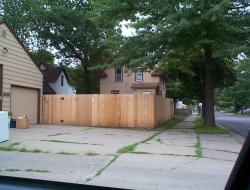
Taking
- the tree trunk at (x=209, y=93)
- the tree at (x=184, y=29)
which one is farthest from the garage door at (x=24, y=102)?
the tree trunk at (x=209, y=93)

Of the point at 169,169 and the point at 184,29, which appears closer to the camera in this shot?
the point at 169,169

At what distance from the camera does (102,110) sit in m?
29.2

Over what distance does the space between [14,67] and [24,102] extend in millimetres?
2380

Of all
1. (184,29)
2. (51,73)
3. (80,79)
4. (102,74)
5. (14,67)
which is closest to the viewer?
(184,29)

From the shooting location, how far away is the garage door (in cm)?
2606

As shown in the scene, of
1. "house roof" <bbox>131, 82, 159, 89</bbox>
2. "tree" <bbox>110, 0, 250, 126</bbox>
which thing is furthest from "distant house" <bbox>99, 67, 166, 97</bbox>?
"tree" <bbox>110, 0, 250, 126</bbox>

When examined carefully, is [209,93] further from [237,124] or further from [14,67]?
[237,124]

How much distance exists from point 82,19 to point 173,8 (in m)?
23.7

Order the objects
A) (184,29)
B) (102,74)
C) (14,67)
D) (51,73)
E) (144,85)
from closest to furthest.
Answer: (184,29)
(14,67)
(144,85)
(102,74)
(51,73)

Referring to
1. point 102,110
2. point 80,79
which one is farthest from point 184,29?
point 80,79

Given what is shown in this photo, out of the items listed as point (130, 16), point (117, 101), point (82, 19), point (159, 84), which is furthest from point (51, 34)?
point (130, 16)

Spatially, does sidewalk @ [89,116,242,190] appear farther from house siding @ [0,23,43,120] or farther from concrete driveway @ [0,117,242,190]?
house siding @ [0,23,43,120]

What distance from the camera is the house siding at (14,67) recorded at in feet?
81.1

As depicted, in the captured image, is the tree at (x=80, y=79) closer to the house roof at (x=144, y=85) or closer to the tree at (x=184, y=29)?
the house roof at (x=144, y=85)
